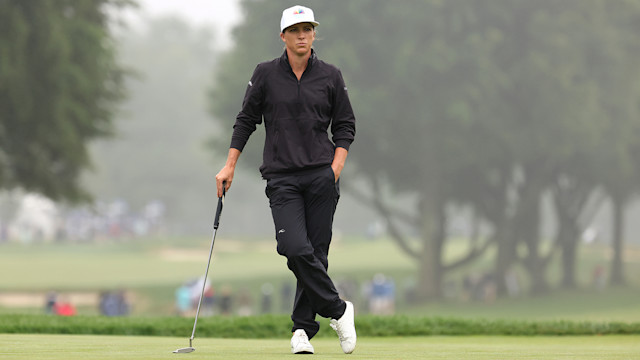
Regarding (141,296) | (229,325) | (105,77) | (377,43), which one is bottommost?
(229,325)

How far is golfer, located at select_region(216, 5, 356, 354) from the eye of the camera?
6.34m

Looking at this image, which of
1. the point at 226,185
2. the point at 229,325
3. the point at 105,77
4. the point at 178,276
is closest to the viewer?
the point at 226,185

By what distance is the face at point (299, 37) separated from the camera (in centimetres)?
632

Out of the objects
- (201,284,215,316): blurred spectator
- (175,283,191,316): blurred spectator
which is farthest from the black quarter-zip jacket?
(201,284,215,316): blurred spectator

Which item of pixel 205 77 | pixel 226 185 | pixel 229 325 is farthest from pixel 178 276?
pixel 205 77

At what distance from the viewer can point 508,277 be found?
41969 mm

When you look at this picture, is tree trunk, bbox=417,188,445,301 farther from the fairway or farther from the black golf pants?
the black golf pants

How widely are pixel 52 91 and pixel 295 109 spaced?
63.0 ft

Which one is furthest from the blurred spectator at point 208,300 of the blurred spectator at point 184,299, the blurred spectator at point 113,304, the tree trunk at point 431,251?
the tree trunk at point 431,251

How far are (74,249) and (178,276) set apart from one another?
81.2ft

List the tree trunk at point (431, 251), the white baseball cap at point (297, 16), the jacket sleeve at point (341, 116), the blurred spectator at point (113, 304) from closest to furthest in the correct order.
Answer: the white baseball cap at point (297, 16)
the jacket sleeve at point (341, 116)
the blurred spectator at point (113, 304)
the tree trunk at point (431, 251)

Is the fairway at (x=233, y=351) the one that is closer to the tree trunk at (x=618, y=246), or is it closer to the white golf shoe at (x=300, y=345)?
the white golf shoe at (x=300, y=345)

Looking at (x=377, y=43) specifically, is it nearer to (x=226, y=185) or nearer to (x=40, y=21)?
(x=40, y=21)

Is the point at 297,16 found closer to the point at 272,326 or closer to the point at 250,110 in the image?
the point at 250,110
